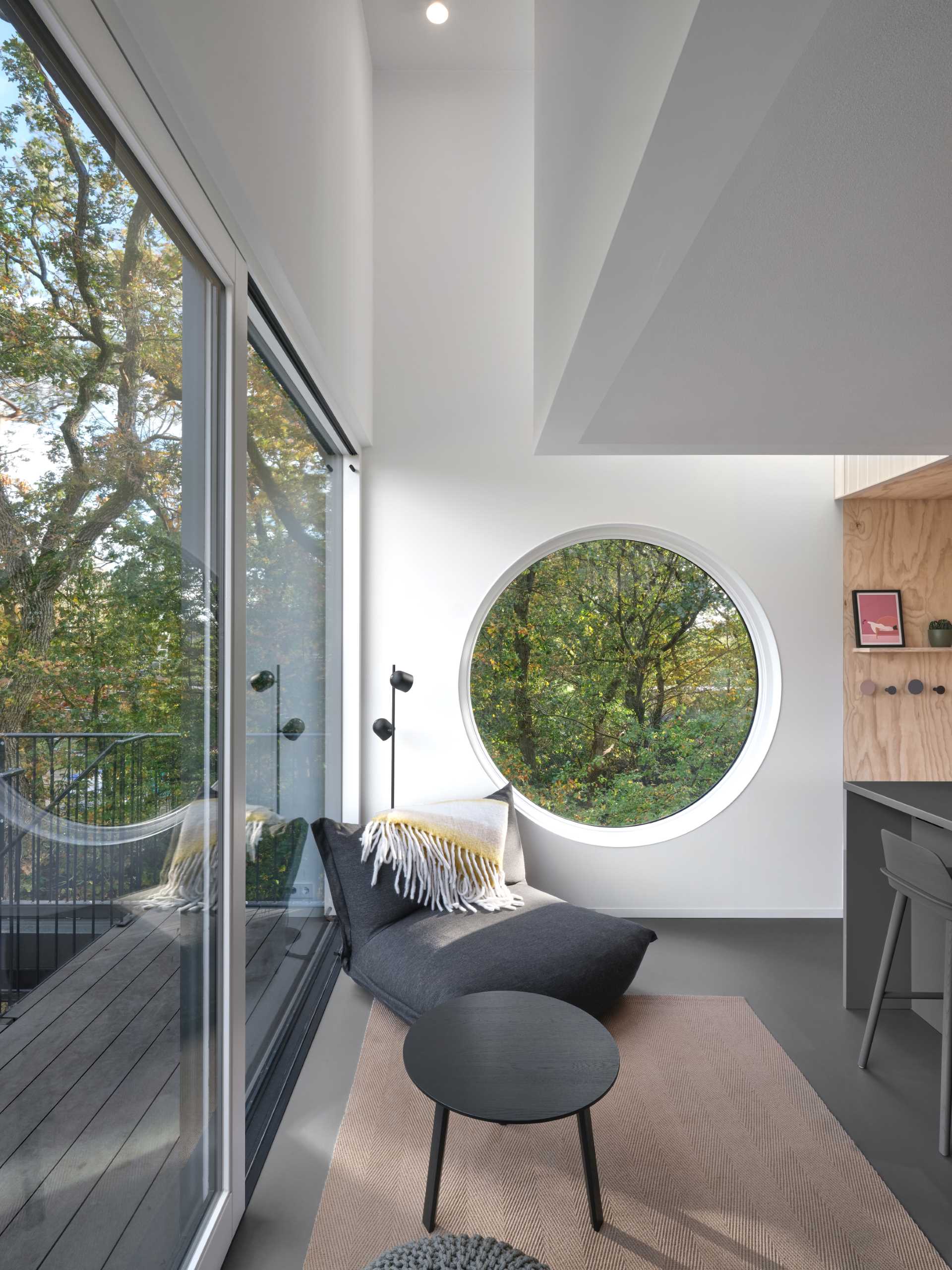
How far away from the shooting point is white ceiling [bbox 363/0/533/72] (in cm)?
333

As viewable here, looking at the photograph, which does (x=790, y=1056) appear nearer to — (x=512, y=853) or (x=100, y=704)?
(x=512, y=853)

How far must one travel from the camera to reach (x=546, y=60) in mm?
2229

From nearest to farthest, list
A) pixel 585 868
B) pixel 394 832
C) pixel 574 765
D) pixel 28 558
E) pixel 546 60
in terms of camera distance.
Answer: pixel 28 558, pixel 546 60, pixel 394 832, pixel 585 868, pixel 574 765

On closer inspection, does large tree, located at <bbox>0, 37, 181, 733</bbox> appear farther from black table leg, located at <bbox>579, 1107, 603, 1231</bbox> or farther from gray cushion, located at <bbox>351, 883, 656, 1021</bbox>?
gray cushion, located at <bbox>351, 883, 656, 1021</bbox>

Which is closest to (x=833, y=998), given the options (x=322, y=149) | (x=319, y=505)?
(x=319, y=505)

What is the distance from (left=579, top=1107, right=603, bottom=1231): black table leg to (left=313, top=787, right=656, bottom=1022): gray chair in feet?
2.48

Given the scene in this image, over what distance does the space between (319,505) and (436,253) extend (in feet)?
5.19

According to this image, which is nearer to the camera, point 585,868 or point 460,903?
point 460,903

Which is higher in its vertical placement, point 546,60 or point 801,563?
point 546,60

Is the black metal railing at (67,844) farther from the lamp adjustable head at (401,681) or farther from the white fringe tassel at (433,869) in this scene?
the lamp adjustable head at (401,681)

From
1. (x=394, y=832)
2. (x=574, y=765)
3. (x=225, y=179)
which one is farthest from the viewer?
(x=574, y=765)

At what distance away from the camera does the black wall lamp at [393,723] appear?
329 cm

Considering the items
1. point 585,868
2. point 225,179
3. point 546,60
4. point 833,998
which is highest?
point 546,60

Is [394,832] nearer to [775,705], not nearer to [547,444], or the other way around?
[547,444]
